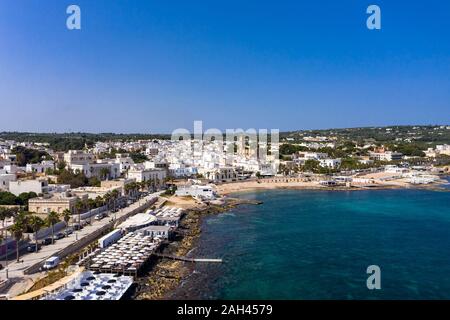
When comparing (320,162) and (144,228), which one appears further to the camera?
(320,162)

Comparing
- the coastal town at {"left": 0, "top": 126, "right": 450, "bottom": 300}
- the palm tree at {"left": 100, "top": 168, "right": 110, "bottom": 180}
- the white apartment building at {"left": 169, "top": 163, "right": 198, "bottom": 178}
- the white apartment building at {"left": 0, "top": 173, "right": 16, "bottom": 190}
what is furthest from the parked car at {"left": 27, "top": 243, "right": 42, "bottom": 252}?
the white apartment building at {"left": 169, "top": 163, "right": 198, "bottom": 178}

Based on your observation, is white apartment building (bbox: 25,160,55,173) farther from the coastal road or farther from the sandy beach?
the coastal road

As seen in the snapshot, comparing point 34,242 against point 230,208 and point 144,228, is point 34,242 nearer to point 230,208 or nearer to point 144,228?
point 144,228

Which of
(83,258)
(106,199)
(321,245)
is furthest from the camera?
(106,199)

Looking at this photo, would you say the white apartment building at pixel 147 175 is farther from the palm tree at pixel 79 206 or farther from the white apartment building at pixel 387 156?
the white apartment building at pixel 387 156
